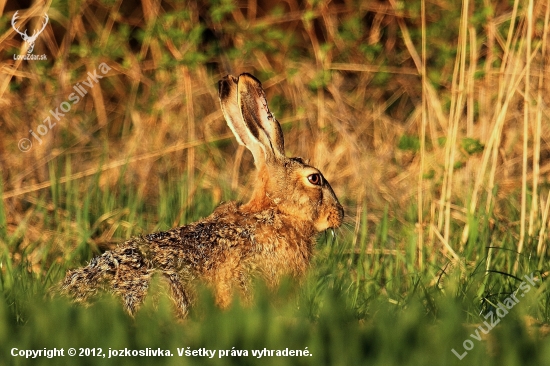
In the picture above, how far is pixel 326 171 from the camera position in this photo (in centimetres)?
820

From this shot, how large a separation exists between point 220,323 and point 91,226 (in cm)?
296

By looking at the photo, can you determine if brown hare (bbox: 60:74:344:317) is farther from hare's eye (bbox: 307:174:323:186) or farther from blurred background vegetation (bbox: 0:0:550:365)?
blurred background vegetation (bbox: 0:0:550:365)

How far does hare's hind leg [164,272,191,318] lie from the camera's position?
14.9 ft

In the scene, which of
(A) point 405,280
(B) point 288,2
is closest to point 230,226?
(A) point 405,280

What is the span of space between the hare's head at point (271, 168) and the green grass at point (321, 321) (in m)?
0.35

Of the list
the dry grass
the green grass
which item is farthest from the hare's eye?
the dry grass

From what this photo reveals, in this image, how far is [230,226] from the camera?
517 centimetres

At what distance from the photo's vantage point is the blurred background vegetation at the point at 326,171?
4047 mm

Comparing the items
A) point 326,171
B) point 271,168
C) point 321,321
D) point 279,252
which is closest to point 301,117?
point 326,171

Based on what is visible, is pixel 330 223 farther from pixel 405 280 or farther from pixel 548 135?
pixel 548 135

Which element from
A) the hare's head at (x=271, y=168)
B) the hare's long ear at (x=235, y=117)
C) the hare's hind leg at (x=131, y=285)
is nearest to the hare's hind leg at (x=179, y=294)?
the hare's hind leg at (x=131, y=285)

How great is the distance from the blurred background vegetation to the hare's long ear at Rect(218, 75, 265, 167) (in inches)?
31.2

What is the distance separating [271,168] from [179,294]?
119cm

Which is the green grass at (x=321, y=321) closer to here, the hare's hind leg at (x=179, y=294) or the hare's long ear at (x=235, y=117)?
the hare's hind leg at (x=179, y=294)
